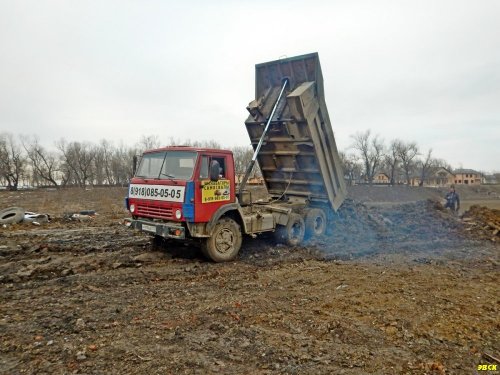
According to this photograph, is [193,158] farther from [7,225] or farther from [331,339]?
[7,225]

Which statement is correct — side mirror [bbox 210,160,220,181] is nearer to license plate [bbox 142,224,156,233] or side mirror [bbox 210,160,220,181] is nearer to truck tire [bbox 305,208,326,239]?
license plate [bbox 142,224,156,233]

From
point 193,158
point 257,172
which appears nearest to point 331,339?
point 193,158

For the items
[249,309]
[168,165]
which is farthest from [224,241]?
[249,309]

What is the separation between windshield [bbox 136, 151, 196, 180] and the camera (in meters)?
6.73

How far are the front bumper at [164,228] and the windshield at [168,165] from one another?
87cm

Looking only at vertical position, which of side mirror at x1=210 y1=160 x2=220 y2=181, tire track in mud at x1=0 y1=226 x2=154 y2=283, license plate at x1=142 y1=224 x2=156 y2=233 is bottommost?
tire track in mud at x1=0 y1=226 x2=154 y2=283

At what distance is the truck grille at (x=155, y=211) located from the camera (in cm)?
A: 668

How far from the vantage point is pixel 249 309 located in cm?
468

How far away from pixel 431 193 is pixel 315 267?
44068mm

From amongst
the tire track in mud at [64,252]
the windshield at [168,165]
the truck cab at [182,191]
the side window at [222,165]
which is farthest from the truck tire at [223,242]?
the tire track in mud at [64,252]

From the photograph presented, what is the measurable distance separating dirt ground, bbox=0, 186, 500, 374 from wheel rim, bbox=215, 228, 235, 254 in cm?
37

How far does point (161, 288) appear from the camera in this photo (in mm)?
5469

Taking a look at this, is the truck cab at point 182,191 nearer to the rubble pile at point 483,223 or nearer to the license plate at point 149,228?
the license plate at point 149,228

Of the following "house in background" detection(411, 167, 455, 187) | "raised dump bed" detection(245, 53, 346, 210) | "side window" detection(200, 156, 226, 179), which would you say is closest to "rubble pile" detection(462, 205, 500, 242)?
"raised dump bed" detection(245, 53, 346, 210)
